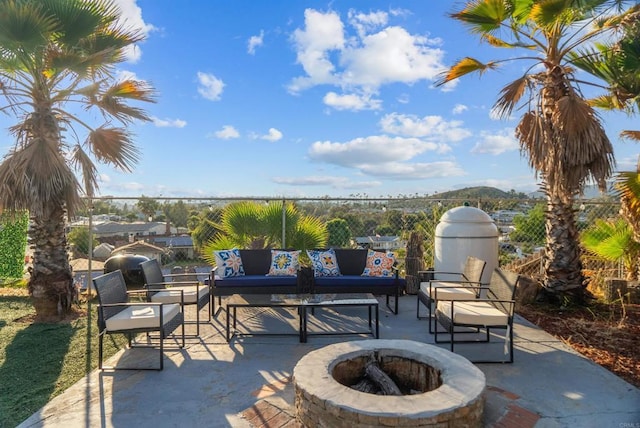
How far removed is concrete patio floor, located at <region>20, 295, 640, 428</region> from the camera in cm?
271

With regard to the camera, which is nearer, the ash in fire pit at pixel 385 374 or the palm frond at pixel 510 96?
the ash in fire pit at pixel 385 374

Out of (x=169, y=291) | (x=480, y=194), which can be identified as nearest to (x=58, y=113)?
(x=169, y=291)

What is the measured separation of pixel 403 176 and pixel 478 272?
19.0ft

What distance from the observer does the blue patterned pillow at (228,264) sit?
5.70m

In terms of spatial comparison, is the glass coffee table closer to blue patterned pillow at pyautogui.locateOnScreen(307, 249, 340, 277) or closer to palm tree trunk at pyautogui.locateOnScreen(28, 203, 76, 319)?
blue patterned pillow at pyautogui.locateOnScreen(307, 249, 340, 277)

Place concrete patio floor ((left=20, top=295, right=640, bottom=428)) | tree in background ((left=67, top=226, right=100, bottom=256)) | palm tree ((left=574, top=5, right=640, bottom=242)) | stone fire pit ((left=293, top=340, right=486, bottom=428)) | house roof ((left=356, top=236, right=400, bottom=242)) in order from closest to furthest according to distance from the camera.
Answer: stone fire pit ((left=293, top=340, right=486, bottom=428))
concrete patio floor ((left=20, top=295, right=640, bottom=428))
palm tree ((left=574, top=5, right=640, bottom=242))
tree in background ((left=67, top=226, right=100, bottom=256))
house roof ((left=356, top=236, right=400, bottom=242))

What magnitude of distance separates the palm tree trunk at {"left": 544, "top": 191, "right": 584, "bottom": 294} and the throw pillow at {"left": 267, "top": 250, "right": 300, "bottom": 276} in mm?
3733

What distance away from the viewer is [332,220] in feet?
24.1

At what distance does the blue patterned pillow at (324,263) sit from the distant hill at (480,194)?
2882 millimetres

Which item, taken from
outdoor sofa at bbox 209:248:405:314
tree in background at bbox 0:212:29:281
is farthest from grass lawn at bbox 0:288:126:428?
tree in background at bbox 0:212:29:281

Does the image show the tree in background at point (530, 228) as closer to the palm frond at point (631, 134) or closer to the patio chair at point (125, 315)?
the palm frond at point (631, 134)

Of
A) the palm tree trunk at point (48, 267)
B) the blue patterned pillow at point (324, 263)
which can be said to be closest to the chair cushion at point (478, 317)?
the blue patterned pillow at point (324, 263)

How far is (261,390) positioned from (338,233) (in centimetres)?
446

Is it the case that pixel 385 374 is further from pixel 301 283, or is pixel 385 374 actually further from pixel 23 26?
pixel 23 26
